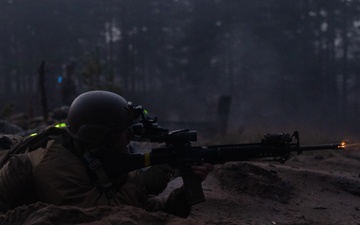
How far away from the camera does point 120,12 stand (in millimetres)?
34844

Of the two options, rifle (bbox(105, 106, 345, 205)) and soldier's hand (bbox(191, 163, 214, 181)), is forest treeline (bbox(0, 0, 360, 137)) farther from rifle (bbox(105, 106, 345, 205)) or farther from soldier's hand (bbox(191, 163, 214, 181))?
soldier's hand (bbox(191, 163, 214, 181))

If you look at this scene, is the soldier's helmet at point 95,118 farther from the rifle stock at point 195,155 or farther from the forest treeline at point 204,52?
the forest treeline at point 204,52

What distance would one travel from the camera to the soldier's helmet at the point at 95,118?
3.28m

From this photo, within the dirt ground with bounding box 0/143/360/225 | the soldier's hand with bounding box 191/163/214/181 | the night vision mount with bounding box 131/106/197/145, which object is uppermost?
the night vision mount with bounding box 131/106/197/145

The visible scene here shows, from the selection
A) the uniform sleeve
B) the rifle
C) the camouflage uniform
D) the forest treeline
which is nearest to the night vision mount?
the rifle

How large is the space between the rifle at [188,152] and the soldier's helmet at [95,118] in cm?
17

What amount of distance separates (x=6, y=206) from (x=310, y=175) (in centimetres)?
487

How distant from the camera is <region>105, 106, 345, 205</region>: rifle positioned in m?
3.24

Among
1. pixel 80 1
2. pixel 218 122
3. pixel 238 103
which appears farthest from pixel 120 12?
pixel 218 122

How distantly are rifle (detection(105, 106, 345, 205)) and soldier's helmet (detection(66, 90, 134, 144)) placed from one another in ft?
0.55

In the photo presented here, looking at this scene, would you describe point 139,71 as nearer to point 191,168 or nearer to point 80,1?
point 80,1

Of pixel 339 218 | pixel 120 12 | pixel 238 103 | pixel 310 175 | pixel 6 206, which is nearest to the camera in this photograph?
pixel 6 206

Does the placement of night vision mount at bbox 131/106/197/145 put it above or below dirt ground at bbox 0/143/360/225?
above

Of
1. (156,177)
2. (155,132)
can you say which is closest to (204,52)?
(156,177)
